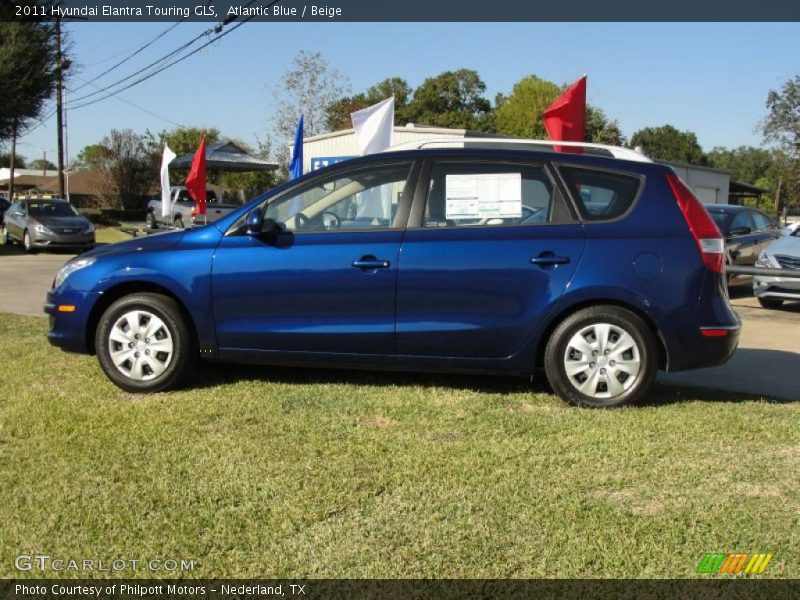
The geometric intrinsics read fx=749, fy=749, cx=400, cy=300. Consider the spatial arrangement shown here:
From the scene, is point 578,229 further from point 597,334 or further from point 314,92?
point 314,92

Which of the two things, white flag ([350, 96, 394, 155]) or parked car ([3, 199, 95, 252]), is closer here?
white flag ([350, 96, 394, 155])

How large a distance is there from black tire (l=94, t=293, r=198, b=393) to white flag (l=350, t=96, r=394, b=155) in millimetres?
6197

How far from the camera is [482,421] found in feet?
15.1

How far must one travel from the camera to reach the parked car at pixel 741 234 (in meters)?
12.5

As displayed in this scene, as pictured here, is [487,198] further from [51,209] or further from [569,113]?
[51,209]

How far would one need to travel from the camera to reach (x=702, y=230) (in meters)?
4.89

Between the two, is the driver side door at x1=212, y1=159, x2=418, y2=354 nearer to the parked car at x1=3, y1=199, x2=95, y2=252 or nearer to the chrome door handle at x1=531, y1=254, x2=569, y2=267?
the chrome door handle at x1=531, y1=254, x2=569, y2=267

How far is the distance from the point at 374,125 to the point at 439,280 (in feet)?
21.4

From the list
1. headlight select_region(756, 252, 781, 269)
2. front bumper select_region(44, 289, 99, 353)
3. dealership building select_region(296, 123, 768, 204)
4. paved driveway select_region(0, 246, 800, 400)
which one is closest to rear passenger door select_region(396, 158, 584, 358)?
paved driveway select_region(0, 246, 800, 400)

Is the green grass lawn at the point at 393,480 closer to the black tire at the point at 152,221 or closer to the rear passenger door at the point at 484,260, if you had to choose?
the rear passenger door at the point at 484,260

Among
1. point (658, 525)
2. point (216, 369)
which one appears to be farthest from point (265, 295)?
point (658, 525)

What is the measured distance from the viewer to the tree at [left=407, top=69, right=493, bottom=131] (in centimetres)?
7681

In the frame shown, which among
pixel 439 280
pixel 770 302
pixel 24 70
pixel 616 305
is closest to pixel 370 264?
pixel 439 280
